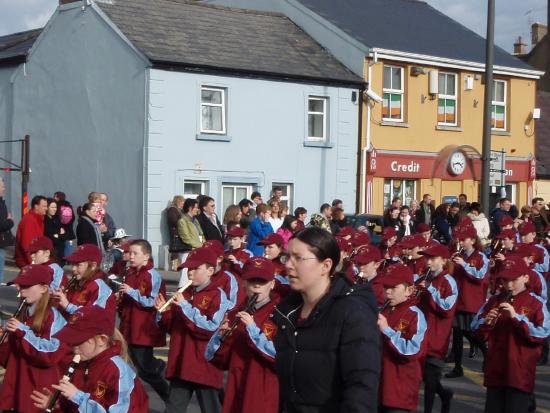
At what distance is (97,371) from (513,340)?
395cm

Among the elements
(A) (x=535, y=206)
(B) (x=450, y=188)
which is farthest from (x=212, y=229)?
(B) (x=450, y=188)

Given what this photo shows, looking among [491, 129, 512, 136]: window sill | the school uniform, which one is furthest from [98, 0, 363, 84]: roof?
the school uniform

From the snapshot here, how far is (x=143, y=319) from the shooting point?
9.63 meters

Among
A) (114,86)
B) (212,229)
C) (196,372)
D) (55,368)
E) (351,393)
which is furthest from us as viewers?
(114,86)

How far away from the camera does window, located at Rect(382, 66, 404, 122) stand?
29.6m

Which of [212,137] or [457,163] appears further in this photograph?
[457,163]

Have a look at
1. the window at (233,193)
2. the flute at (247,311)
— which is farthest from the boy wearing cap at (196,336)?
the window at (233,193)

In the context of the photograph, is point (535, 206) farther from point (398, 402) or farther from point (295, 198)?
point (398, 402)

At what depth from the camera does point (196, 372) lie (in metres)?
8.33

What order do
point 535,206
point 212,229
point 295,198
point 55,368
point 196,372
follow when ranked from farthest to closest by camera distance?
point 295,198 → point 535,206 → point 212,229 → point 196,372 → point 55,368

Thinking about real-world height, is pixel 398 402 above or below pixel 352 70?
below

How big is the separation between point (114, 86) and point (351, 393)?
72.9ft

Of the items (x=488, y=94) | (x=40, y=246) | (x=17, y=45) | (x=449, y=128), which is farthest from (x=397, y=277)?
(x=17, y=45)

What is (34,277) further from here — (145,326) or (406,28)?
(406,28)
